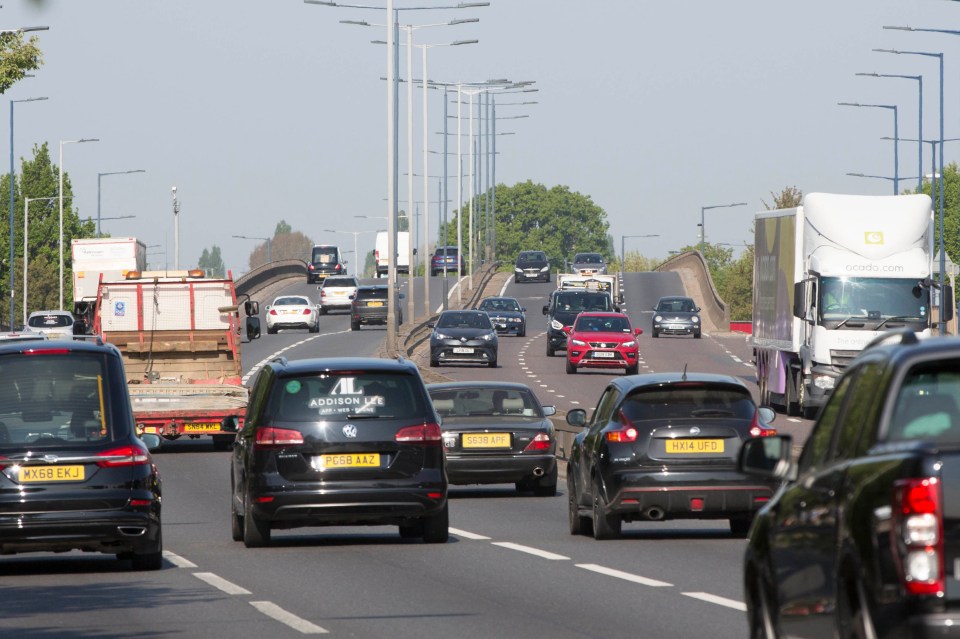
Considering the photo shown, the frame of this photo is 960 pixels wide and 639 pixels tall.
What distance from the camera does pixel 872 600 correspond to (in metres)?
6.28

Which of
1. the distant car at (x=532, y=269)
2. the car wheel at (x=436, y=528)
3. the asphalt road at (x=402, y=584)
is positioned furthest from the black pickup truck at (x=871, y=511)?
the distant car at (x=532, y=269)

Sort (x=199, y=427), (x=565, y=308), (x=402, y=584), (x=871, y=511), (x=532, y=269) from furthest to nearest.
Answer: (x=532, y=269)
(x=565, y=308)
(x=199, y=427)
(x=402, y=584)
(x=871, y=511)

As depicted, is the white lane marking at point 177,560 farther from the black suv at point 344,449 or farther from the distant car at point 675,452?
the distant car at point 675,452

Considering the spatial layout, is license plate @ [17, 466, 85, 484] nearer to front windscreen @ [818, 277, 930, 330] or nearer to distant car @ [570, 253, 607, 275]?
front windscreen @ [818, 277, 930, 330]

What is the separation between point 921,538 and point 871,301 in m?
29.4

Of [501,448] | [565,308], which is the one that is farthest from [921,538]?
[565,308]

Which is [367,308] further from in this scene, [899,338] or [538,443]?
[899,338]

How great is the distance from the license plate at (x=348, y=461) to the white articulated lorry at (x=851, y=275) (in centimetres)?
1916

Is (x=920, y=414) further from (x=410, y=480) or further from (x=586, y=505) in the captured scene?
(x=586, y=505)

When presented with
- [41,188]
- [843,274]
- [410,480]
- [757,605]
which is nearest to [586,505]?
[410,480]

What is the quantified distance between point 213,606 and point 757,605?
18.0ft

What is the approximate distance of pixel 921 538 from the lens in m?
6.11

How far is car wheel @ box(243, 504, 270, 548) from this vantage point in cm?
1702

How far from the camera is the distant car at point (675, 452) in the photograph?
17109 millimetres
